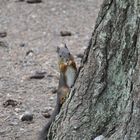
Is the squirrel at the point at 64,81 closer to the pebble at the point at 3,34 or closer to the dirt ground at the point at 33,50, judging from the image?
the dirt ground at the point at 33,50

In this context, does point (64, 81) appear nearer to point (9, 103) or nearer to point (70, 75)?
point (70, 75)

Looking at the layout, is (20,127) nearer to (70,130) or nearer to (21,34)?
(70,130)

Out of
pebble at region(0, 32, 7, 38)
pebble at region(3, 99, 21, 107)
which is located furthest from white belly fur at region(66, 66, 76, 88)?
pebble at region(0, 32, 7, 38)

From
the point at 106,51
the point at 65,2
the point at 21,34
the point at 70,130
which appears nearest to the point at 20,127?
the point at 70,130

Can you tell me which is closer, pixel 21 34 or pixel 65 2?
pixel 21 34

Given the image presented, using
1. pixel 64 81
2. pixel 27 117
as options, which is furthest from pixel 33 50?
pixel 64 81

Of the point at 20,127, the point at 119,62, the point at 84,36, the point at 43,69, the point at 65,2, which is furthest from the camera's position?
the point at 65,2

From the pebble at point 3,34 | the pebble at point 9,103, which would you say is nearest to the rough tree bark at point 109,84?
the pebble at point 9,103

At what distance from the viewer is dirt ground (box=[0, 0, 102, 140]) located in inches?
225

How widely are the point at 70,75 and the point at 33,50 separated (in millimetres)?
3168

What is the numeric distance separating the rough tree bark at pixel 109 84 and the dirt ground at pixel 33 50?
1.06 m

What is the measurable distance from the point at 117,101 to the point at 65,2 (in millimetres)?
6065

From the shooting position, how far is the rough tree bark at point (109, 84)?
3.91 metres

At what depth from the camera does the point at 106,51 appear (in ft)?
13.3
